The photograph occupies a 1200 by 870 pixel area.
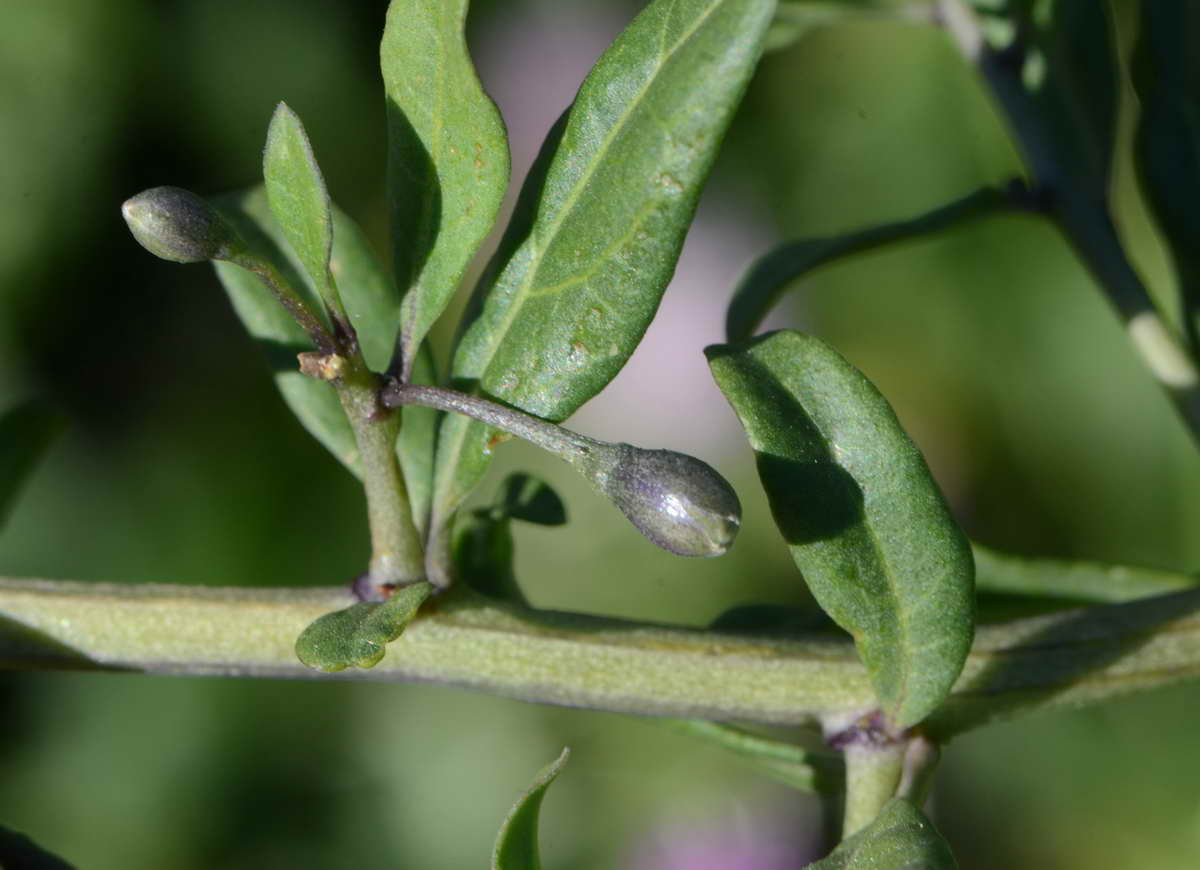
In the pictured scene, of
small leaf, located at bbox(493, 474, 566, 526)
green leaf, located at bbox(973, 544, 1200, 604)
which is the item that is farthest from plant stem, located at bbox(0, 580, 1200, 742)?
green leaf, located at bbox(973, 544, 1200, 604)

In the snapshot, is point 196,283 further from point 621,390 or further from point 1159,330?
point 1159,330

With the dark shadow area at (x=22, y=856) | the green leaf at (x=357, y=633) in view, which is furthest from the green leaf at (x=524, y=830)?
the dark shadow area at (x=22, y=856)

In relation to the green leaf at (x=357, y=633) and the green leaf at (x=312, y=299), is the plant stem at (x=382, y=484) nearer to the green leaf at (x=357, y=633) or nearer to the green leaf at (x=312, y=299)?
the green leaf at (x=357, y=633)

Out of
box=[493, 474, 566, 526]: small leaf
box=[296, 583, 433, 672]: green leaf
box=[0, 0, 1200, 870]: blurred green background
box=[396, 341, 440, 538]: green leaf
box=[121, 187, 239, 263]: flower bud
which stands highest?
box=[121, 187, 239, 263]: flower bud

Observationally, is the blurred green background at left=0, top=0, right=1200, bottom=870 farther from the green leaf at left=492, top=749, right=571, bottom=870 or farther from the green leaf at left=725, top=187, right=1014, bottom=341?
the green leaf at left=492, top=749, right=571, bottom=870

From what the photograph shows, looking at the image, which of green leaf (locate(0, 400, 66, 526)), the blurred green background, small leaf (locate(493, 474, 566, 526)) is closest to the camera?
small leaf (locate(493, 474, 566, 526))
